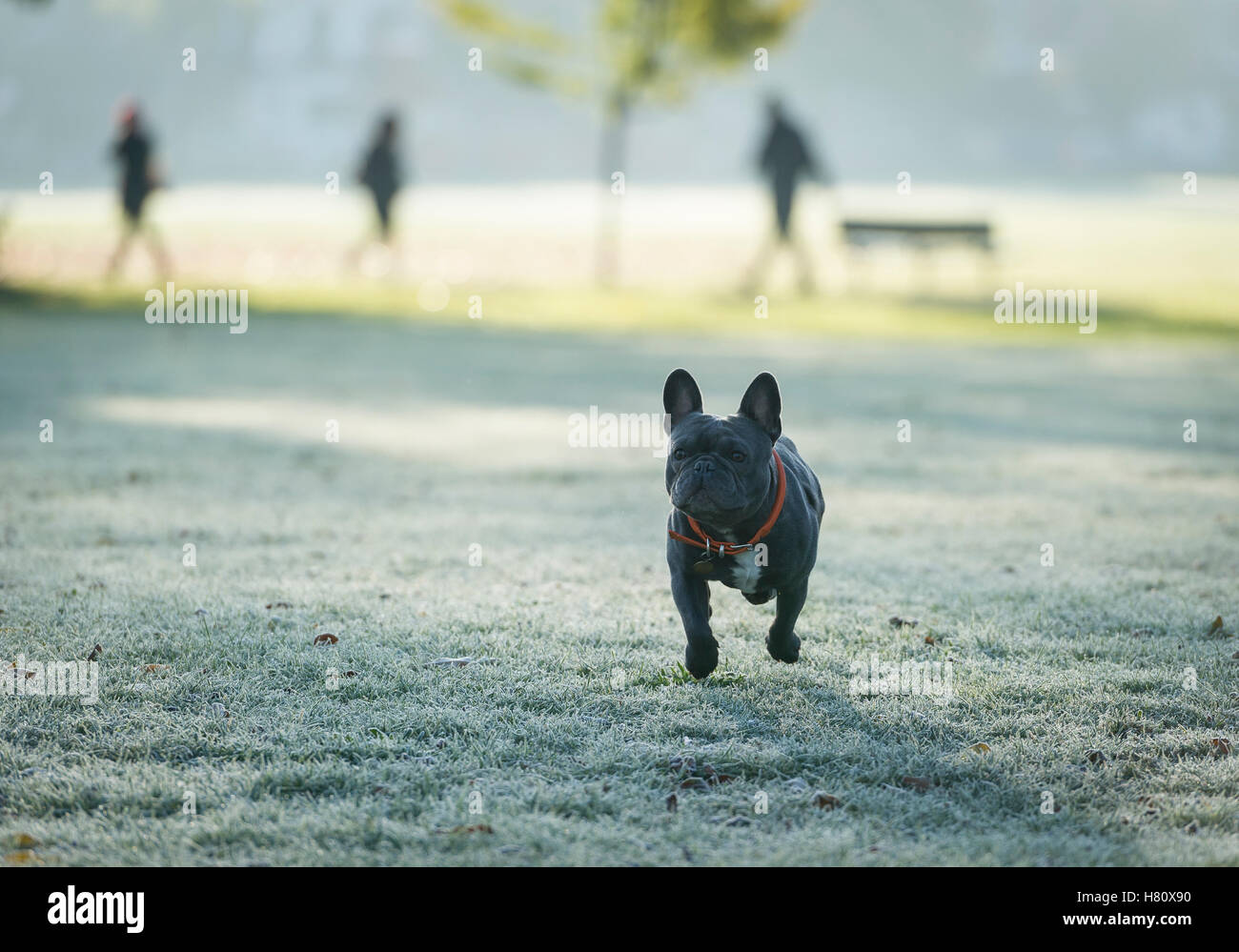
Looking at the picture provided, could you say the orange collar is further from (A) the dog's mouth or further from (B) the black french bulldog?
(A) the dog's mouth

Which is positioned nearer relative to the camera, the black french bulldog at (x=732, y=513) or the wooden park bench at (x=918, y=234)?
the black french bulldog at (x=732, y=513)

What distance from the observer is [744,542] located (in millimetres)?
4473

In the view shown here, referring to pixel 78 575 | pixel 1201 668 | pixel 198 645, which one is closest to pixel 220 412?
pixel 78 575

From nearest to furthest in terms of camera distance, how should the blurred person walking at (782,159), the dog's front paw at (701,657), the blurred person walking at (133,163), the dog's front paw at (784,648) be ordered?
the dog's front paw at (701,657), the dog's front paw at (784,648), the blurred person walking at (133,163), the blurred person walking at (782,159)

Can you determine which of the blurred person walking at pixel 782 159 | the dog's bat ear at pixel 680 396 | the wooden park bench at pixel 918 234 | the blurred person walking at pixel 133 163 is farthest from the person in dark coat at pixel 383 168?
the dog's bat ear at pixel 680 396

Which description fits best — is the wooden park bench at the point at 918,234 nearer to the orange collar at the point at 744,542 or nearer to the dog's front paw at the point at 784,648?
the dog's front paw at the point at 784,648

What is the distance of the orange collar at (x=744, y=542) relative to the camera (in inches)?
176

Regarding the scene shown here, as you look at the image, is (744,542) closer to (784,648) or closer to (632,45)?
(784,648)

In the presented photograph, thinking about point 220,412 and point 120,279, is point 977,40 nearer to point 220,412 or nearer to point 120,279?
point 120,279

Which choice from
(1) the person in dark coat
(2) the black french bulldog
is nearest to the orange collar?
(2) the black french bulldog

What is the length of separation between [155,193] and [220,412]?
37.1ft

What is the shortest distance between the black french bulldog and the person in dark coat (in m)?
20.2

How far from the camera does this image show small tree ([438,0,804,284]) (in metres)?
24.7

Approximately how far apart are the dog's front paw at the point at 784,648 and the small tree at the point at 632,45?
815 inches
